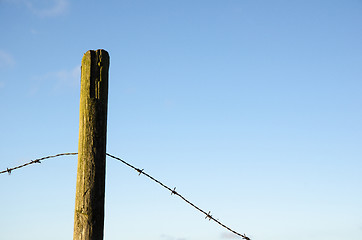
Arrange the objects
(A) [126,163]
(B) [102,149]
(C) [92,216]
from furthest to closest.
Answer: (A) [126,163]
(B) [102,149]
(C) [92,216]

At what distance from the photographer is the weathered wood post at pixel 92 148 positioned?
14.1 ft

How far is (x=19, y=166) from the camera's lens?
18.7 feet

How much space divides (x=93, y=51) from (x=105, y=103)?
651 millimetres

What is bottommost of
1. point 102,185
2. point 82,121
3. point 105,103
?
point 102,185

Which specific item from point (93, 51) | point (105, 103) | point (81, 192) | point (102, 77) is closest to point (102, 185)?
A: point (81, 192)

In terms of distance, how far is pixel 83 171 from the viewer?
4.44 m

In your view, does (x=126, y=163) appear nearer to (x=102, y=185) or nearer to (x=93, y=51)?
(x=102, y=185)

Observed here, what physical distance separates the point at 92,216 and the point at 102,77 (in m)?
1.62

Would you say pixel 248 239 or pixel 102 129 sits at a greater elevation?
pixel 102 129

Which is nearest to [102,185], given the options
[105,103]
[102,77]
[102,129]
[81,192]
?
[81,192]

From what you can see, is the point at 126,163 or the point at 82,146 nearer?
the point at 82,146

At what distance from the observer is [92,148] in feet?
14.7

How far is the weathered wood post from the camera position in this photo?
4297mm

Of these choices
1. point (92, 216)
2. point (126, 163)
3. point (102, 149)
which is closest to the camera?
point (92, 216)
